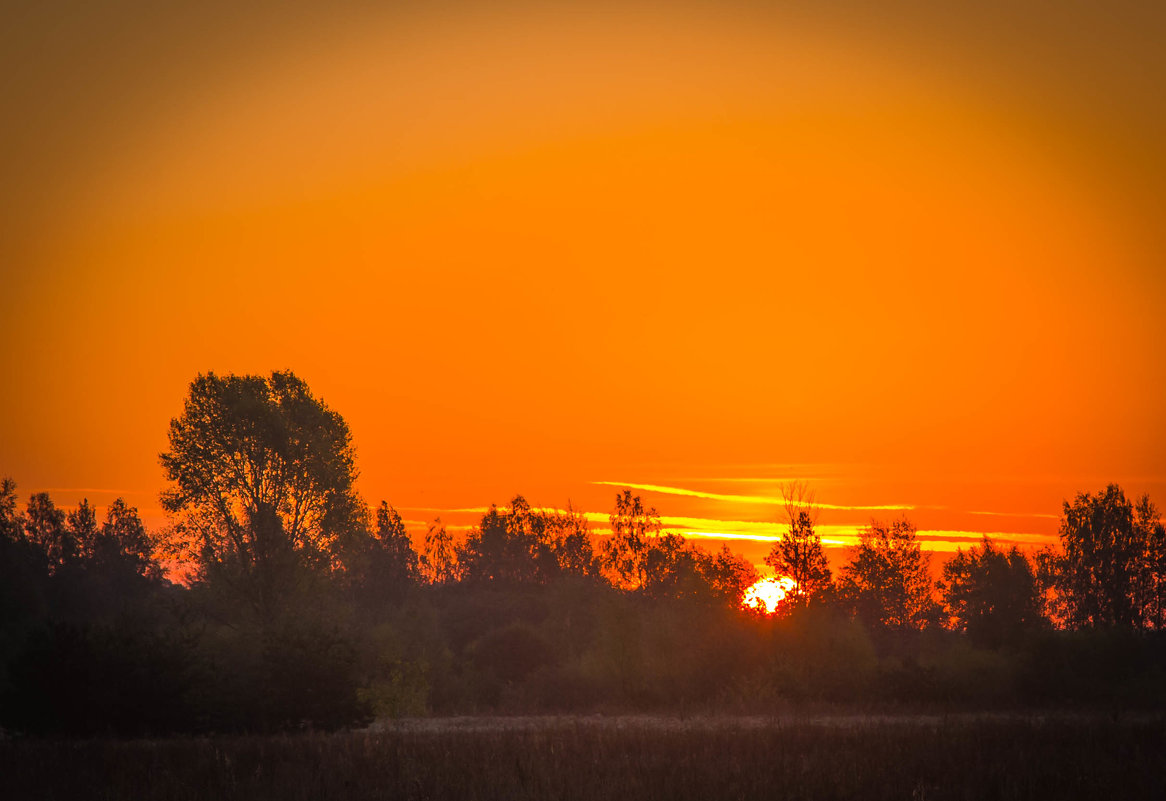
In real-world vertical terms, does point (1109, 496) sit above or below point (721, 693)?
above

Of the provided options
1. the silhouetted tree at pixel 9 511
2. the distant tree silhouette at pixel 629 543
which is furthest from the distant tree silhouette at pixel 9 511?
the distant tree silhouette at pixel 629 543

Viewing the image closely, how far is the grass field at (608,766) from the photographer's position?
71.3 feet

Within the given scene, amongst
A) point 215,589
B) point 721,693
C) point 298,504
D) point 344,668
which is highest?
point 298,504

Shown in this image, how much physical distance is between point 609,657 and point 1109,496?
51224 mm

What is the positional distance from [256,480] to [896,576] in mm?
65398

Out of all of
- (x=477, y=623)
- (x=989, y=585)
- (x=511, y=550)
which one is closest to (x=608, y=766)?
(x=477, y=623)

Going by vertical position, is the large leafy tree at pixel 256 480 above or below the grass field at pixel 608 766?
above

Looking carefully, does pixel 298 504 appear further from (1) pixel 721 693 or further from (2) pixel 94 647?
(1) pixel 721 693

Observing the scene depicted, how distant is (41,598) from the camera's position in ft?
227

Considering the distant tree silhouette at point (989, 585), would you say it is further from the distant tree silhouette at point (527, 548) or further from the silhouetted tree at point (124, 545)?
the silhouetted tree at point (124, 545)

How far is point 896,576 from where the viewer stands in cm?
9694

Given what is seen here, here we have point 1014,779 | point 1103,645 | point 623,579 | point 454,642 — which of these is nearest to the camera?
point 1014,779

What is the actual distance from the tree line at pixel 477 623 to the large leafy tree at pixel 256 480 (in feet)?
0.34

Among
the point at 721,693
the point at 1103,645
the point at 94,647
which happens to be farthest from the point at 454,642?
the point at 94,647
